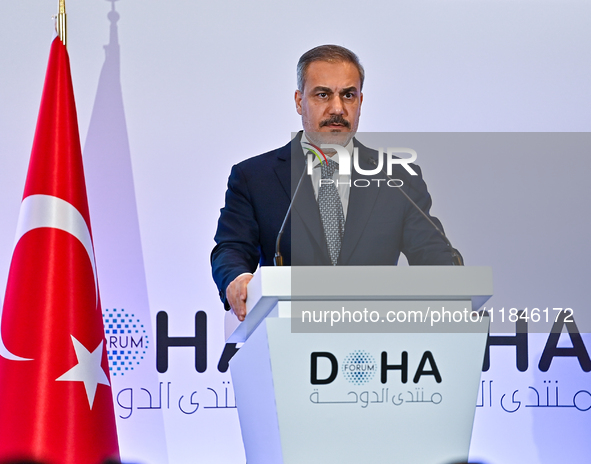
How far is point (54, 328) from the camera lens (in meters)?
2.56

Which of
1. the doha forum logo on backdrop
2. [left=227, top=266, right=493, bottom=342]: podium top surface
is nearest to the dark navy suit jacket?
[left=227, top=266, right=493, bottom=342]: podium top surface

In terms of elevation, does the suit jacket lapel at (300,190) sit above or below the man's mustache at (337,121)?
below

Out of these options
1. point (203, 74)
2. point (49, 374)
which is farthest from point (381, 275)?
point (203, 74)

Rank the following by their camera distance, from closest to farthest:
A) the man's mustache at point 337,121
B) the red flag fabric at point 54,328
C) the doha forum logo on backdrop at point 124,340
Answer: the man's mustache at point 337,121 → the red flag fabric at point 54,328 → the doha forum logo on backdrop at point 124,340

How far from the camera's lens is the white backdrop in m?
3.07

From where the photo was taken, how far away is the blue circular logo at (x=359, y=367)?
50.8 inches

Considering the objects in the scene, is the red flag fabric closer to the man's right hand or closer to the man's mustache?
the man's mustache

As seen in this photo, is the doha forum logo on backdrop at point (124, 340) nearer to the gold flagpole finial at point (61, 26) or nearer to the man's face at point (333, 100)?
the gold flagpole finial at point (61, 26)

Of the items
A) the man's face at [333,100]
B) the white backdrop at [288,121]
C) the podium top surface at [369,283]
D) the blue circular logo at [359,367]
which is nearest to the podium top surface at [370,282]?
the podium top surface at [369,283]

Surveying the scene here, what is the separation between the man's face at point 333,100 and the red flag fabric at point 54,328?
109 centimetres

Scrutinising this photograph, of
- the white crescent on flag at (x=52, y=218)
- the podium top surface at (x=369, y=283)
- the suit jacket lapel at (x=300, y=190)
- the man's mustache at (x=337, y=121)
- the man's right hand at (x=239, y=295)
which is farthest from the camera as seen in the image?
the white crescent on flag at (x=52, y=218)

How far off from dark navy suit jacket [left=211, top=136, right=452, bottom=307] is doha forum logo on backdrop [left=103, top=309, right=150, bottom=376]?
1050 millimetres

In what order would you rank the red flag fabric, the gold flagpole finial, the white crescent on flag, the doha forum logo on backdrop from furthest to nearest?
the doha forum logo on backdrop, the gold flagpole finial, the white crescent on flag, the red flag fabric

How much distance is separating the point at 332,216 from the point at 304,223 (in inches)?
4.6
